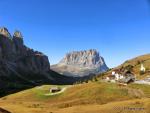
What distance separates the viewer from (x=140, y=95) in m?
109

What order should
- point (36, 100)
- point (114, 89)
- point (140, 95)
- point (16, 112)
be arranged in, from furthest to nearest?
point (36, 100) < point (114, 89) < point (140, 95) < point (16, 112)

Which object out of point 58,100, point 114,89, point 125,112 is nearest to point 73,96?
point 58,100

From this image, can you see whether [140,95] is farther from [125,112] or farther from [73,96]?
[125,112]

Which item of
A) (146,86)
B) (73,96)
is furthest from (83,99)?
(146,86)

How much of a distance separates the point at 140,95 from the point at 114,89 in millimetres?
11255

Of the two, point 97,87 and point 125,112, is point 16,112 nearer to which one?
point 125,112

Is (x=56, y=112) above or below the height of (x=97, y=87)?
below

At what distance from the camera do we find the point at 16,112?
80.8m

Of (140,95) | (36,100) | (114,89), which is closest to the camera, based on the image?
(140,95)

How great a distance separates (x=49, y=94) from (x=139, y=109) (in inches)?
2325

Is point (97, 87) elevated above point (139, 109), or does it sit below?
above

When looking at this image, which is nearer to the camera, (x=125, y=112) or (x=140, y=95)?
(x=125, y=112)

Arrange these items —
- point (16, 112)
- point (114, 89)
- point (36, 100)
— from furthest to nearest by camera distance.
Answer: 1. point (36, 100)
2. point (114, 89)
3. point (16, 112)

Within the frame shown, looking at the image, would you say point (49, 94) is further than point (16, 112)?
Yes
